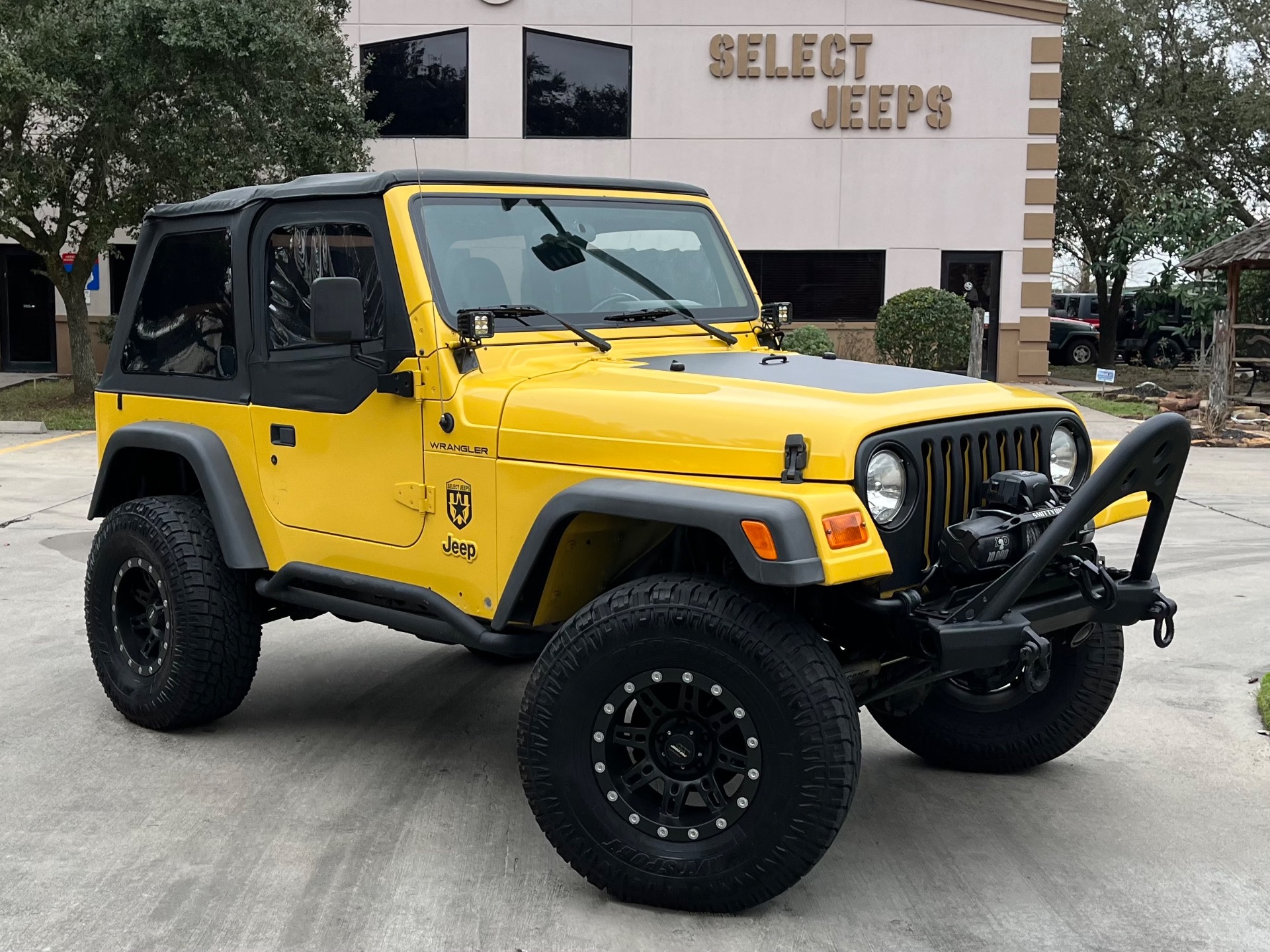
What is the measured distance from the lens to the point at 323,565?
15.9ft

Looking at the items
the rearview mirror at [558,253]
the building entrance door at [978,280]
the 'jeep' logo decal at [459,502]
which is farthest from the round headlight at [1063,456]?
the building entrance door at [978,280]

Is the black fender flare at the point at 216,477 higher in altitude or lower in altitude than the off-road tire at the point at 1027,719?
higher

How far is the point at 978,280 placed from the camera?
923 inches

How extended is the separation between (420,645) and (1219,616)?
170 inches

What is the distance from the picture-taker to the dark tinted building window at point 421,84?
22.8 metres

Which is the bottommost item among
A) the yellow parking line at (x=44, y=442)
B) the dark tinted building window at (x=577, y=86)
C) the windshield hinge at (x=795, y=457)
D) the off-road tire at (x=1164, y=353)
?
the yellow parking line at (x=44, y=442)

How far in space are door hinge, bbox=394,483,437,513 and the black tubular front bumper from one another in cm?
161

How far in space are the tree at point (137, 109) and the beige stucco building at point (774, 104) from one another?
3.48m

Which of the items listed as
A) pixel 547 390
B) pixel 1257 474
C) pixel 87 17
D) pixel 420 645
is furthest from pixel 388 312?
pixel 87 17

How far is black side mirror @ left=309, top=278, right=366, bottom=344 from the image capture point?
4.30 meters

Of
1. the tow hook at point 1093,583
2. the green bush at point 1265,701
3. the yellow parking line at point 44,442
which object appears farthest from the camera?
the yellow parking line at point 44,442

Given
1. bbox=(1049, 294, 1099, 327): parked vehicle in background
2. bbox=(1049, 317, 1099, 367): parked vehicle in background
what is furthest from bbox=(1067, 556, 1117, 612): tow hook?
bbox=(1049, 294, 1099, 327): parked vehicle in background

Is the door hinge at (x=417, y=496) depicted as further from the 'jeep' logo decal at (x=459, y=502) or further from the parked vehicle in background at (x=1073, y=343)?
the parked vehicle in background at (x=1073, y=343)

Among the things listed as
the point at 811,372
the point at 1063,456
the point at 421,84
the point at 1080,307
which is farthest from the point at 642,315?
the point at 1080,307
